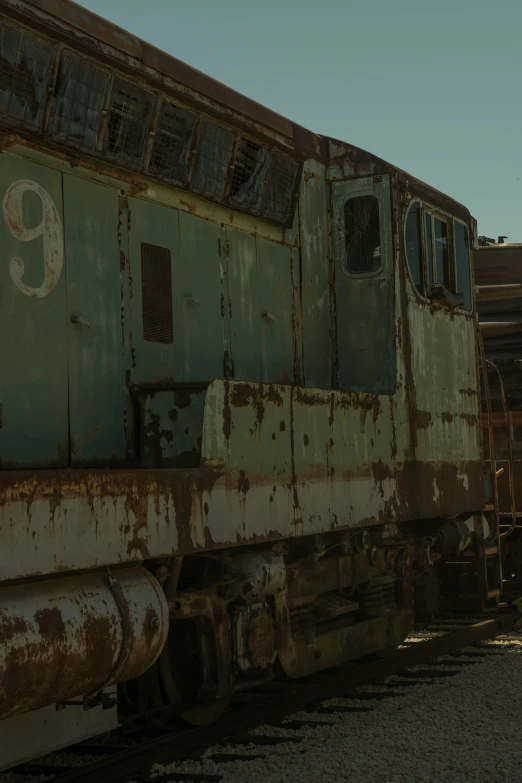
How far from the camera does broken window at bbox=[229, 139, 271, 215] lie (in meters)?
6.91

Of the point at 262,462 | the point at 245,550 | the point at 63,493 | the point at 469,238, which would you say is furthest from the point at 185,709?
the point at 469,238

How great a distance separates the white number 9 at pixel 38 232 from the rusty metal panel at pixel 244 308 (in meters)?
1.73

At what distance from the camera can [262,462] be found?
19.4 feet

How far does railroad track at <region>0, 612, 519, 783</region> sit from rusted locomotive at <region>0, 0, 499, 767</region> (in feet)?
0.60

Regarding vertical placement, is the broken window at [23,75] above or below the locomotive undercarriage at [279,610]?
above

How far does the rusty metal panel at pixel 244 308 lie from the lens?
6949mm

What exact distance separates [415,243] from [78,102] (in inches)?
137

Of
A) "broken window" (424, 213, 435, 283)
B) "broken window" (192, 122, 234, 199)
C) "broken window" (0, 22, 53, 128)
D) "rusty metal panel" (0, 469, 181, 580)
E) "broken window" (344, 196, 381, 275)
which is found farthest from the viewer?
"broken window" (424, 213, 435, 283)

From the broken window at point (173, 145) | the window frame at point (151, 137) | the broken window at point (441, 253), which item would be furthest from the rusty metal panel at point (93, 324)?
the broken window at point (441, 253)

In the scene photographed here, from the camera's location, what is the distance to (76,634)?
453cm

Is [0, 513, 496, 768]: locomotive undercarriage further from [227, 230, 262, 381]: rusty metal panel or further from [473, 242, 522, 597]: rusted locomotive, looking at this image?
[473, 242, 522, 597]: rusted locomotive

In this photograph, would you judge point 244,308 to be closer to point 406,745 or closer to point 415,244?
point 415,244

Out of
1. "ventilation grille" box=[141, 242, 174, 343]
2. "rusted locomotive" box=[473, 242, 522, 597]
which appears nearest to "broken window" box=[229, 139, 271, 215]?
"ventilation grille" box=[141, 242, 174, 343]

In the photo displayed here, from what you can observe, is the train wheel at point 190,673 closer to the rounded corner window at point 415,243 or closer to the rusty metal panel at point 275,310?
the rusty metal panel at point 275,310
